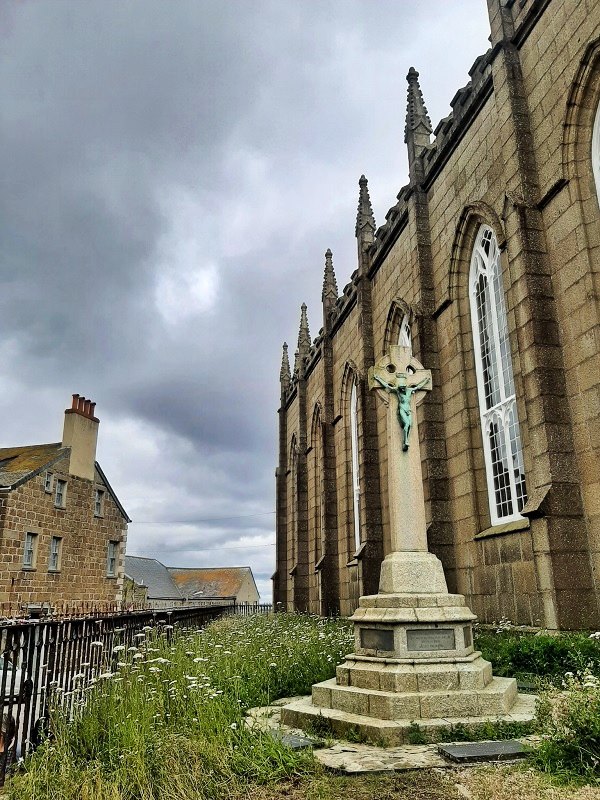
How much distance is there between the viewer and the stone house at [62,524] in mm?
22188

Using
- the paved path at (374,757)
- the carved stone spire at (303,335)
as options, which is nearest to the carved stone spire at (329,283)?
the carved stone spire at (303,335)

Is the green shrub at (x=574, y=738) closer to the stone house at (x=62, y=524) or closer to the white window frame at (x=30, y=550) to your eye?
the stone house at (x=62, y=524)

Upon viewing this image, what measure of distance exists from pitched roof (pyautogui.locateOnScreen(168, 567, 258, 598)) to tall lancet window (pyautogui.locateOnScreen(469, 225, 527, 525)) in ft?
161

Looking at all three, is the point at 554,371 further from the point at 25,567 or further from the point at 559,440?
the point at 25,567

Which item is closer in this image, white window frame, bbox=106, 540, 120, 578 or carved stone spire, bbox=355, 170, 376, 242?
carved stone spire, bbox=355, 170, 376, 242

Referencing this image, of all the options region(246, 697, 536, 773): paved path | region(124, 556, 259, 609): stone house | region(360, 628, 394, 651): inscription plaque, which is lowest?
region(246, 697, 536, 773): paved path

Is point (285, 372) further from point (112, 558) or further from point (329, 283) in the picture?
point (112, 558)

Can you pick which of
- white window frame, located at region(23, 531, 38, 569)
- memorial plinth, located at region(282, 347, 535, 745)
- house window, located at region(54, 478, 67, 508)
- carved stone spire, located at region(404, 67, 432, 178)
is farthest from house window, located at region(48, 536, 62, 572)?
memorial plinth, located at region(282, 347, 535, 745)

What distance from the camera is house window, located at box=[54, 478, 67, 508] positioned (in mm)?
25161

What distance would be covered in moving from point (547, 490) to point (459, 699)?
4337 millimetres

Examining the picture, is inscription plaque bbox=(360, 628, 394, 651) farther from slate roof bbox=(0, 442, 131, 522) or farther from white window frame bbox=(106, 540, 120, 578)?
white window frame bbox=(106, 540, 120, 578)

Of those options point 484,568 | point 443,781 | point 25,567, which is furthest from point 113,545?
point 443,781

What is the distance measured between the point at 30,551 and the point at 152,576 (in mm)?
30423

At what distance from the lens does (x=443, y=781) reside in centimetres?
429
